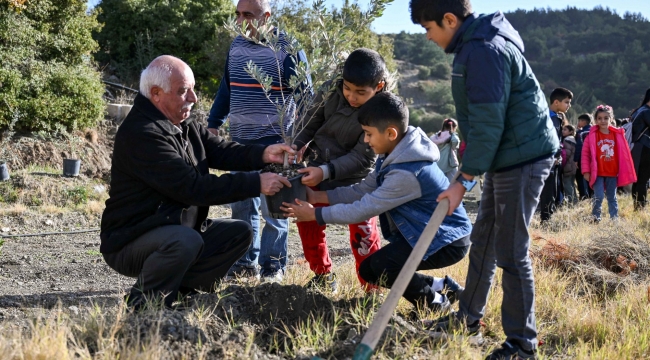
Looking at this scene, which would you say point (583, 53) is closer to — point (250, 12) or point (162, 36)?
point (162, 36)

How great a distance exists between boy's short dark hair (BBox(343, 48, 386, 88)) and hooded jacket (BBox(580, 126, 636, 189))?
262 inches

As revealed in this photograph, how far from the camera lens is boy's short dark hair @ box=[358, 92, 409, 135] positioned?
12.8ft

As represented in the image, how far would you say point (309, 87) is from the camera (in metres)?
4.73

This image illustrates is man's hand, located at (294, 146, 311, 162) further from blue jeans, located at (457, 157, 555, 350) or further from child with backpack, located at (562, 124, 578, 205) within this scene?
child with backpack, located at (562, 124, 578, 205)

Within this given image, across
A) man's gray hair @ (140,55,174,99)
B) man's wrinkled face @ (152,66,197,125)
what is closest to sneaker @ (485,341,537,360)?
man's wrinkled face @ (152,66,197,125)

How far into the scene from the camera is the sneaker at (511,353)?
338cm

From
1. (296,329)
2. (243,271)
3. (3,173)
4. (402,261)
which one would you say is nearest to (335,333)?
(296,329)

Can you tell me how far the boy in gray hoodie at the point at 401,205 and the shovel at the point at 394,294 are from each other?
2.58ft

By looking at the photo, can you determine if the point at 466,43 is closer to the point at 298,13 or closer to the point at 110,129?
the point at 110,129

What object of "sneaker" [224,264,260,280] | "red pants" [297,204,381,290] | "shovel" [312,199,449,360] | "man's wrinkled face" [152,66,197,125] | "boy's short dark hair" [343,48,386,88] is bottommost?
"sneaker" [224,264,260,280]

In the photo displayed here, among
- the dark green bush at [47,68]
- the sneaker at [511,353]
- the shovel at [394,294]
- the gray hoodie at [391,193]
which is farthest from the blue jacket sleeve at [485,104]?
the dark green bush at [47,68]

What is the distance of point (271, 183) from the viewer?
13.0ft

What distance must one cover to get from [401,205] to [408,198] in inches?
4.5

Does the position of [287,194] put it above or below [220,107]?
below
